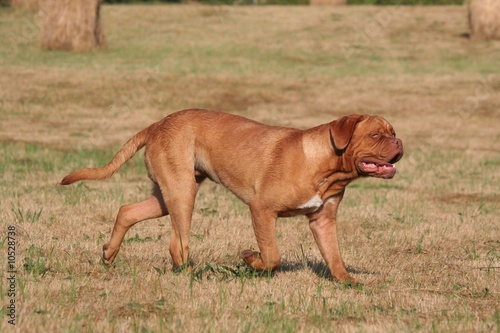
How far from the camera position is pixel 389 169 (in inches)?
272

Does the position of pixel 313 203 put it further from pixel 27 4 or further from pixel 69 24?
pixel 27 4

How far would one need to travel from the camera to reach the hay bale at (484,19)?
3216 centimetres

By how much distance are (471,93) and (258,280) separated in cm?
1830

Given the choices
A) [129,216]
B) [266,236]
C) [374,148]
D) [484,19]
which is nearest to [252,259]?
[266,236]

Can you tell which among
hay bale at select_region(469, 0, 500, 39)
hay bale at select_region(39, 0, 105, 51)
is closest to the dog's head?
hay bale at select_region(39, 0, 105, 51)

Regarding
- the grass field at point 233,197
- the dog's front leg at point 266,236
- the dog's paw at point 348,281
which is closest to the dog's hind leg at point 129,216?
the grass field at point 233,197

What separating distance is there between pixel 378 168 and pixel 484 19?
88.1ft

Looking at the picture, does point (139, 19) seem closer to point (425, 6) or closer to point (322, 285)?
point (425, 6)

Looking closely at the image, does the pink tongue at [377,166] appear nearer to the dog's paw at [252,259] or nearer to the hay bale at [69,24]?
the dog's paw at [252,259]

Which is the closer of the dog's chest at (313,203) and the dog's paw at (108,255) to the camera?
the dog's chest at (313,203)

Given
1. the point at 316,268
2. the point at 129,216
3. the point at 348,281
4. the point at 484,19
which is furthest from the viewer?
the point at 484,19

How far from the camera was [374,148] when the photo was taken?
6930 mm

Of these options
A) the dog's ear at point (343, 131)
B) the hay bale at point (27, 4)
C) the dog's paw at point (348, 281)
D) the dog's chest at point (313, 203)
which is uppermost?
the dog's ear at point (343, 131)

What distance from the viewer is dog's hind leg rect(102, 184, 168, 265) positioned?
305 inches
